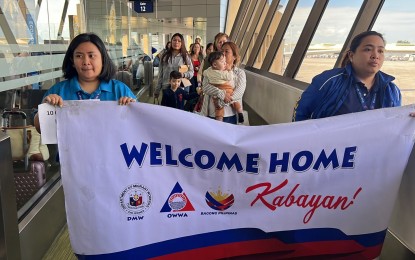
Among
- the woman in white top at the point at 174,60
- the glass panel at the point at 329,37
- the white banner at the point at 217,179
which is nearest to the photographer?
the white banner at the point at 217,179

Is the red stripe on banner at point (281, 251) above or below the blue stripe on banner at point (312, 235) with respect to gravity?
below

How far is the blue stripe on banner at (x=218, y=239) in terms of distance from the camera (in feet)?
6.63

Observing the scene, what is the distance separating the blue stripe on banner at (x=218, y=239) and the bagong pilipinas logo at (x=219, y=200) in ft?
0.46

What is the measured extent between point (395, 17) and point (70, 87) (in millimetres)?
3429

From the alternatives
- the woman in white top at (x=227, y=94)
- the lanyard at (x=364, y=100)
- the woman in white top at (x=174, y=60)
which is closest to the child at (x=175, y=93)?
the woman in white top at (x=174, y=60)

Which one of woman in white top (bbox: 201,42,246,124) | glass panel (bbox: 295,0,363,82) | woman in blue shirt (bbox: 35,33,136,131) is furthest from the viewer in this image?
glass panel (bbox: 295,0,363,82)

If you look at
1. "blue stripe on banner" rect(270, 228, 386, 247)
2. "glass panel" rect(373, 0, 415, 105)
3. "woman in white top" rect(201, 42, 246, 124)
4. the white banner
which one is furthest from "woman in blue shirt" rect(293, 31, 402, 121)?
"woman in white top" rect(201, 42, 246, 124)

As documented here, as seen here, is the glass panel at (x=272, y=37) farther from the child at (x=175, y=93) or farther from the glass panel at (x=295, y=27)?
the child at (x=175, y=93)

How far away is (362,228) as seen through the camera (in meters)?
2.14

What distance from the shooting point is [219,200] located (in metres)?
2.01

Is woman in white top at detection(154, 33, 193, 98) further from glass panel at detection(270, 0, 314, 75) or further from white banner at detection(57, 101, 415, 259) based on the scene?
white banner at detection(57, 101, 415, 259)

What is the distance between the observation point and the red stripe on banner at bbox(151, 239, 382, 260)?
6.75ft

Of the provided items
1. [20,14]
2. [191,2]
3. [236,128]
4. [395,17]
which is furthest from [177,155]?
[191,2]

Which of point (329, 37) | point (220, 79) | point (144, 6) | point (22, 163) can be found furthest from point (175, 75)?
point (144, 6)
